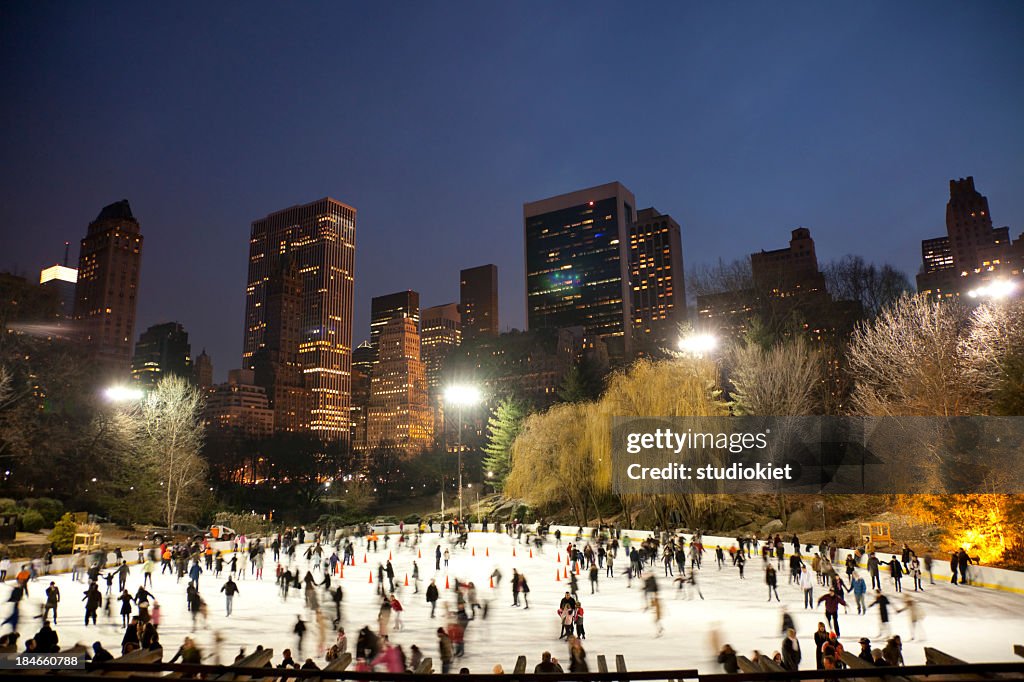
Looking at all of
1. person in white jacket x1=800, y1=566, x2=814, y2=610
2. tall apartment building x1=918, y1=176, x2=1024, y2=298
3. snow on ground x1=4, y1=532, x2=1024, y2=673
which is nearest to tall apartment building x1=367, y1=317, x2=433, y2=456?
tall apartment building x1=918, y1=176, x2=1024, y2=298

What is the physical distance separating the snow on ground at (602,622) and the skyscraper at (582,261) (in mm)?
150759

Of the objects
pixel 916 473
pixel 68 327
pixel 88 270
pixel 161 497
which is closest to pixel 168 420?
pixel 161 497

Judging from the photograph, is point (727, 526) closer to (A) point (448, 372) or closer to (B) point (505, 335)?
(B) point (505, 335)

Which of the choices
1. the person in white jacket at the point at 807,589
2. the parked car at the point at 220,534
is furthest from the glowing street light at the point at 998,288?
the parked car at the point at 220,534

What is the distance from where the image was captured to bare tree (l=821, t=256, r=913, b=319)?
46.1 metres

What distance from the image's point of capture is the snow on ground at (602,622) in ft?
39.7

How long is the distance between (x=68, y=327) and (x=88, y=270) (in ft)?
515

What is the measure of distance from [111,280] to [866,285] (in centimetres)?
17821

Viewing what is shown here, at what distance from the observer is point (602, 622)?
14773 mm

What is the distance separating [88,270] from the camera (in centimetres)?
17050

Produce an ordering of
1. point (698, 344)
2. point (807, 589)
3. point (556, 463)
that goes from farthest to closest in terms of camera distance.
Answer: point (556, 463)
point (698, 344)
point (807, 589)

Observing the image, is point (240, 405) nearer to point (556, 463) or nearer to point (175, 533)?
point (175, 533)

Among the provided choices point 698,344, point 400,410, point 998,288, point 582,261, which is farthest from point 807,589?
point 400,410

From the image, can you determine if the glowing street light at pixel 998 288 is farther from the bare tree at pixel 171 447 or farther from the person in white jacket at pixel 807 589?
the bare tree at pixel 171 447
